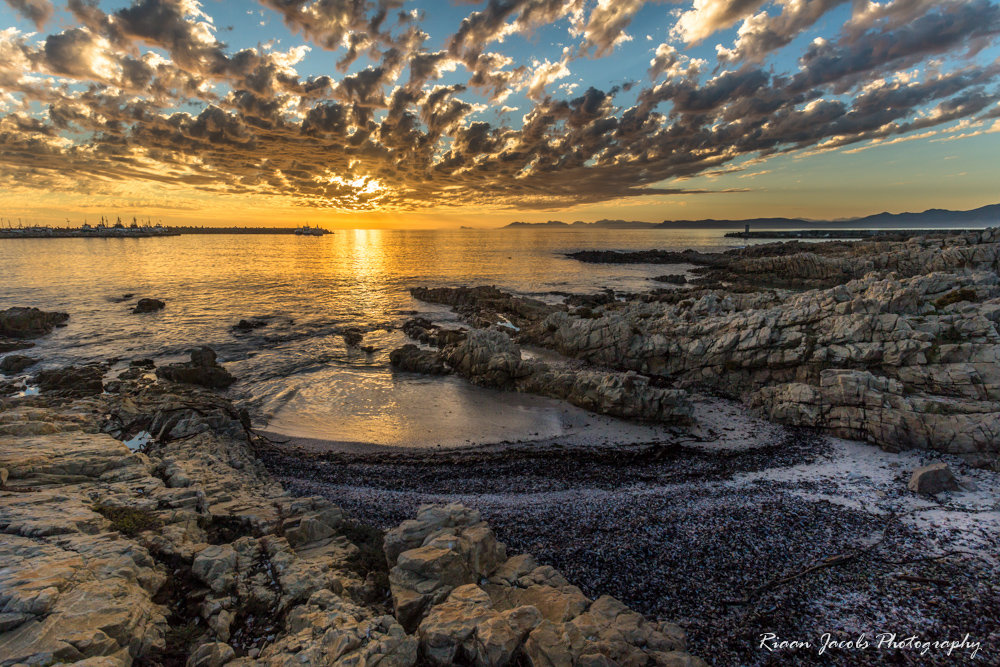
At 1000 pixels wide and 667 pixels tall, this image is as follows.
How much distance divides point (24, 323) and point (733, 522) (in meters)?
56.5

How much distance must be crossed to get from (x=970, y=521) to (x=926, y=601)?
5.02 metres

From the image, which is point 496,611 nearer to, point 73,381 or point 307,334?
point 73,381

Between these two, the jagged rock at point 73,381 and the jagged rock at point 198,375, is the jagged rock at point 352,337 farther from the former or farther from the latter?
the jagged rock at point 73,381

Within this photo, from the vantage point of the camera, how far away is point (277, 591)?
8.30m

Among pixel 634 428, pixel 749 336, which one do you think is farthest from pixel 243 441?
pixel 749 336

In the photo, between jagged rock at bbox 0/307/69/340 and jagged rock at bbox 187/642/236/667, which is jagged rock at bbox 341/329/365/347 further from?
jagged rock at bbox 187/642/236/667

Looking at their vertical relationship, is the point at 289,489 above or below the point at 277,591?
below

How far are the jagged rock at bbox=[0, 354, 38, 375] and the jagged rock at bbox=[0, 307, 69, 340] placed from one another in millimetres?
10661

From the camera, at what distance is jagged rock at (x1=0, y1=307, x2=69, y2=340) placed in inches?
1387

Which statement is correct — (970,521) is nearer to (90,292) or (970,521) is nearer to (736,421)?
(736,421)

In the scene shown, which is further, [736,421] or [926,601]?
[736,421]

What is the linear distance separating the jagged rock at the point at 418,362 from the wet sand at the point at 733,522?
1054 centimetres

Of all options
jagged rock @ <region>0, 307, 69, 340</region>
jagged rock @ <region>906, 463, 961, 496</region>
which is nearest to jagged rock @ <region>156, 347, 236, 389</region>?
jagged rock @ <region>0, 307, 69, 340</region>

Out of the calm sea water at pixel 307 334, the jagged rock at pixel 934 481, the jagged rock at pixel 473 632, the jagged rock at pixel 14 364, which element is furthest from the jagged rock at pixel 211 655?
the jagged rock at pixel 14 364
